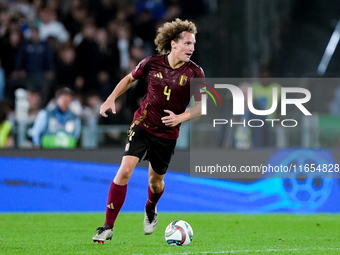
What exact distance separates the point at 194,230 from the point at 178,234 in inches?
73.2

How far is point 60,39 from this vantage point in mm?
12055

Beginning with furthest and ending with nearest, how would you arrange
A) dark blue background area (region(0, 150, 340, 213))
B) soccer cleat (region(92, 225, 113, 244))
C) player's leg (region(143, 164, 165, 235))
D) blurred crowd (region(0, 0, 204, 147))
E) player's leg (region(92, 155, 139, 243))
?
blurred crowd (region(0, 0, 204, 147)) < dark blue background area (region(0, 150, 340, 213)) < player's leg (region(143, 164, 165, 235)) < player's leg (region(92, 155, 139, 243)) < soccer cleat (region(92, 225, 113, 244))

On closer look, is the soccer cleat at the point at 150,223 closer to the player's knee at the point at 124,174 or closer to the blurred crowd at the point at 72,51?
the player's knee at the point at 124,174

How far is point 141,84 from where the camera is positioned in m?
11.4

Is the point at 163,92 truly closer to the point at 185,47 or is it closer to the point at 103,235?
the point at 185,47

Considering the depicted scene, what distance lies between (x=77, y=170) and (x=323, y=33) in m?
6.04

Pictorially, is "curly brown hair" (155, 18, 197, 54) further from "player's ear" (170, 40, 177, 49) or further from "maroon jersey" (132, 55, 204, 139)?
"maroon jersey" (132, 55, 204, 139)

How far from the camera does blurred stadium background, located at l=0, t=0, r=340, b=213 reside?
1013cm

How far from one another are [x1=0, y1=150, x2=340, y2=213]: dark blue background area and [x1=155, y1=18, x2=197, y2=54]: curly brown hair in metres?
4.13

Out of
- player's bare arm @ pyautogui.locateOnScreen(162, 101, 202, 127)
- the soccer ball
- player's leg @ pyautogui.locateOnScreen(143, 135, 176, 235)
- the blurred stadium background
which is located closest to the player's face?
player's bare arm @ pyautogui.locateOnScreen(162, 101, 202, 127)

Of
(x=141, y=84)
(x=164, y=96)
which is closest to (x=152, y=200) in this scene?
(x=164, y=96)

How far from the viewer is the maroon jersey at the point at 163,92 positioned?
244 inches

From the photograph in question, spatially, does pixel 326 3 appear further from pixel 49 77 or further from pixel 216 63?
pixel 49 77

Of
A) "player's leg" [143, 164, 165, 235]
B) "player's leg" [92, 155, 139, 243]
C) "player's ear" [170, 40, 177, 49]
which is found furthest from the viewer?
"player's leg" [143, 164, 165, 235]
